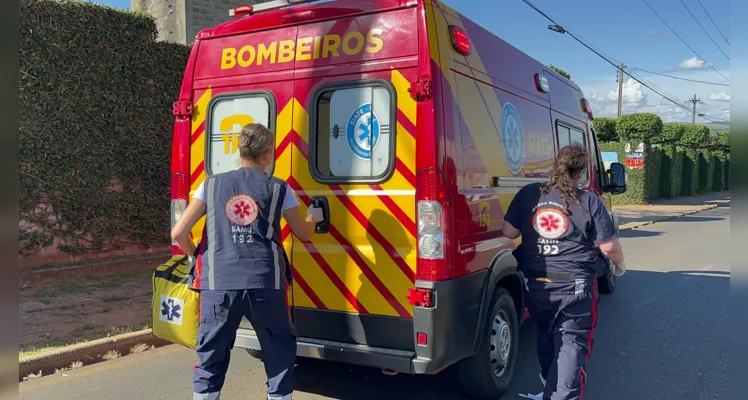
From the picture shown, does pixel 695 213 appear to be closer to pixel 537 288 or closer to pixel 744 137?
pixel 537 288

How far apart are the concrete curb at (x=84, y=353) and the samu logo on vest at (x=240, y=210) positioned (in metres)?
2.75

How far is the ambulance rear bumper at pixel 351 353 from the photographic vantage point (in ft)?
11.3

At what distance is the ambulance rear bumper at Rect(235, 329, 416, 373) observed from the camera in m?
3.45

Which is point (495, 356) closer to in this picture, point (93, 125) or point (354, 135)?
point (354, 135)

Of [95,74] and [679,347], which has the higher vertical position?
[95,74]

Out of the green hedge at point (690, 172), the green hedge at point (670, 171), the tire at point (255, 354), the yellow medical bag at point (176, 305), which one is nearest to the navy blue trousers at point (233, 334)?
the yellow medical bag at point (176, 305)

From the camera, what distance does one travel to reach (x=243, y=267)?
3133 millimetres

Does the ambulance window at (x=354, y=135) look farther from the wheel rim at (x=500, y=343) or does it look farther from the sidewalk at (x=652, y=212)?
the sidewalk at (x=652, y=212)

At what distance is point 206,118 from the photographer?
4.32m

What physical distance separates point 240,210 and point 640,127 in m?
26.5

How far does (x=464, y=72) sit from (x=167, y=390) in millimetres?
3365

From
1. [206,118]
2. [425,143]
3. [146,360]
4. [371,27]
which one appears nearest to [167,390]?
[146,360]

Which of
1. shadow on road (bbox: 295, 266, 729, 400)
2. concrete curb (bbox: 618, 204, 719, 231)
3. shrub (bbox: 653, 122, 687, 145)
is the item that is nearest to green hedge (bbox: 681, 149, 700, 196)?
shrub (bbox: 653, 122, 687, 145)

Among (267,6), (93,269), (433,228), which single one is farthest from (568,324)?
(93,269)
